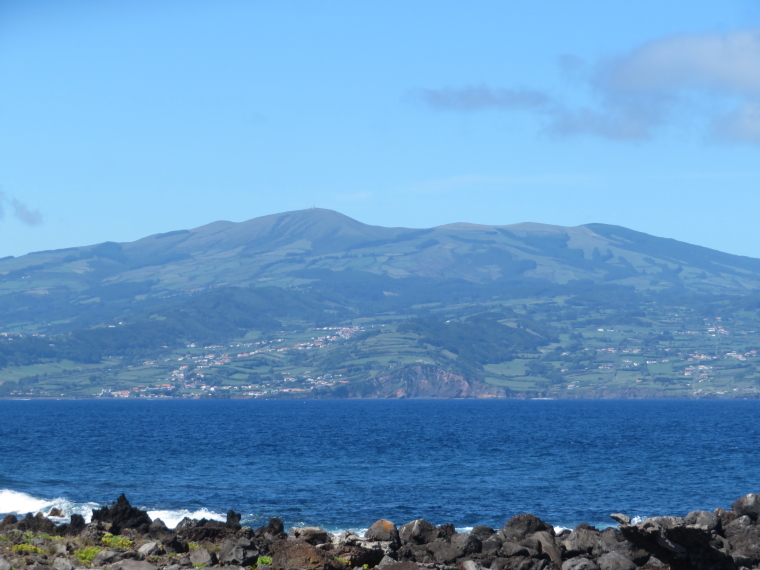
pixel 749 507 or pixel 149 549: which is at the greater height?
pixel 749 507

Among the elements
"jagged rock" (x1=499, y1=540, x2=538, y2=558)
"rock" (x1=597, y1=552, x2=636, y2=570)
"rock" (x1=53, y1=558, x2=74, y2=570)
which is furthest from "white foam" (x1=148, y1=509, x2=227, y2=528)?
"rock" (x1=597, y1=552, x2=636, y2=570)

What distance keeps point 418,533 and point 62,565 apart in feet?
44.2

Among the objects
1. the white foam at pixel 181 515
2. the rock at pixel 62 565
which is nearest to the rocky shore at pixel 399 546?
the rock at pixel 62 565

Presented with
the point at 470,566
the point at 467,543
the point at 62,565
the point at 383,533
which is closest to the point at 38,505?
the point at 383,533

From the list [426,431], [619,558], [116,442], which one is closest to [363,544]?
[619,558]

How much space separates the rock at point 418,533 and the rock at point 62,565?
41.7ft

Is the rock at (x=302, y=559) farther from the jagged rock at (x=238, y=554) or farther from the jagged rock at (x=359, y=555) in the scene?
the jagged rock at (x=238, y=554)

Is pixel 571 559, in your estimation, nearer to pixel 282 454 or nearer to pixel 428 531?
pixel 428 531

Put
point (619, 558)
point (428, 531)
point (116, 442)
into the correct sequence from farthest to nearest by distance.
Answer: point (116, 442), point (428, 531), point (619, 558)

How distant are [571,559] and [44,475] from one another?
52.3 m

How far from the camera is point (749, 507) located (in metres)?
38.8

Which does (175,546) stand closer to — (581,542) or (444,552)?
(444,552)

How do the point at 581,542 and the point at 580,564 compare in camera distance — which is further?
the point at 581,542

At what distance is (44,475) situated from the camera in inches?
2808
